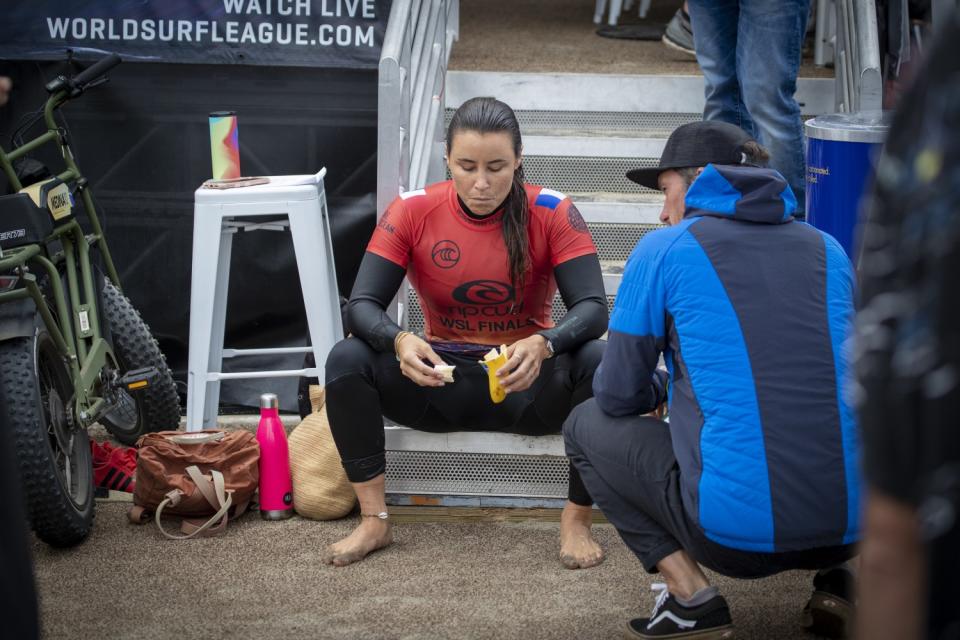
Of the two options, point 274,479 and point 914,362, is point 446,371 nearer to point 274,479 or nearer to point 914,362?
point 274,479

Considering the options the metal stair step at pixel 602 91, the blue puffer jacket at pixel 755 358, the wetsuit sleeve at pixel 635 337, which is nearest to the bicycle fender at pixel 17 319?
the wetsuit sleeve at pixel 635 337

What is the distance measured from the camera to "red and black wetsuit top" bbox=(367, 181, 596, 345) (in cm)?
351

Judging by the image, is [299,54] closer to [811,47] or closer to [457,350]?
[457,350]

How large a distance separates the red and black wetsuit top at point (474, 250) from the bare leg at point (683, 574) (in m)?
1.08

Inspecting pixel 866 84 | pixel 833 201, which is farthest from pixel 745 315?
pixel 866 84

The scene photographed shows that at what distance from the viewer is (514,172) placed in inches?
138

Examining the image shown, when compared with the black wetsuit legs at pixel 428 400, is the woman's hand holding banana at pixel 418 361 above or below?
above

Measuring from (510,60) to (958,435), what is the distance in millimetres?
4604

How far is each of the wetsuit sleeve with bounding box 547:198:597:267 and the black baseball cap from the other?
0.65 meters

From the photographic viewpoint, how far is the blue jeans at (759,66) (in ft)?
13.6

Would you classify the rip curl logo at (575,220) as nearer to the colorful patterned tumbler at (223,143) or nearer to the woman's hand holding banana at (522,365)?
the woman's hand holding banana at (522,365)

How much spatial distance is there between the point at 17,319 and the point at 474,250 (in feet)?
4.40

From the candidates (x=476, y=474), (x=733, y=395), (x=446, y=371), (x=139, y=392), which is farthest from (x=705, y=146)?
(x=139, y=392)

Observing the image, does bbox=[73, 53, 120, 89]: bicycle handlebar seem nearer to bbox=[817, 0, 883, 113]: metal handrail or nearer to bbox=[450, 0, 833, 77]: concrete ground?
bbox=[450, 0, 833, 77]: concrete ground
